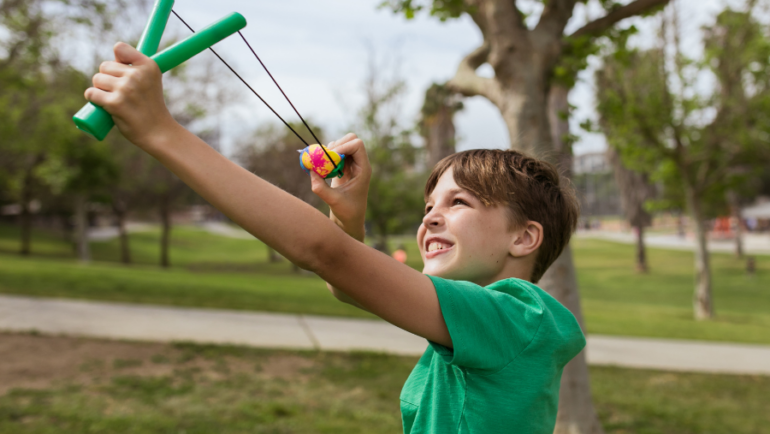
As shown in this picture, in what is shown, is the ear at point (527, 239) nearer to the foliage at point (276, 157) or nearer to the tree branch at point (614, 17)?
the tree branch at point (614, 17)

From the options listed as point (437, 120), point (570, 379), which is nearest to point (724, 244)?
point (437, 120)

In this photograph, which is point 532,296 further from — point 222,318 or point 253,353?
point 222,318

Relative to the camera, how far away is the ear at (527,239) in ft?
4.54

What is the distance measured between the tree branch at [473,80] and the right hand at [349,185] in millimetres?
3613

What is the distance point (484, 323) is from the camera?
1.12 metres

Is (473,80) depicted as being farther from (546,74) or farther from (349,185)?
(349,185)

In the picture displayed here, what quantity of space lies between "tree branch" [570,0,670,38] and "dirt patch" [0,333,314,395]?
413 centimetres

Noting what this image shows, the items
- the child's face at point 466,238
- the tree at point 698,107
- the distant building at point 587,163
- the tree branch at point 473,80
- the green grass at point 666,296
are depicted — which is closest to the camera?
the child's face at point 466,238

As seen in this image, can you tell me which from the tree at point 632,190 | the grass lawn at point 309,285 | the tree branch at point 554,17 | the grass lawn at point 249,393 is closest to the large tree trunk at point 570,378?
the grass lawn at point 249,393

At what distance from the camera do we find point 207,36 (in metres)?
1.03

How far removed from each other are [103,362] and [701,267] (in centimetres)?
1388

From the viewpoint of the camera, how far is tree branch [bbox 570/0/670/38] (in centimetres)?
450

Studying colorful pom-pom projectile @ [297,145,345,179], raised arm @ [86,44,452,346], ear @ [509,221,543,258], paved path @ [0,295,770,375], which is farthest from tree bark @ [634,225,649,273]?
raised arm @ [86,44,452,346]

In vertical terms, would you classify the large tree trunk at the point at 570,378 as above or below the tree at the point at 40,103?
below
